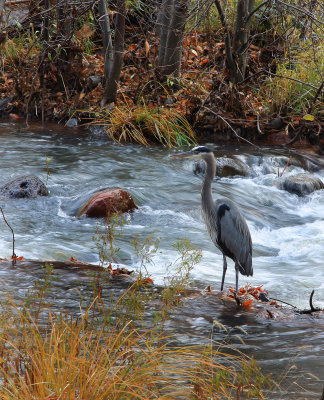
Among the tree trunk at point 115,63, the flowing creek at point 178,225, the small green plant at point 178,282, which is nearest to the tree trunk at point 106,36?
the tree trunk at point 115,63

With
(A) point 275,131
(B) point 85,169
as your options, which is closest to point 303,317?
(B) point 85,169

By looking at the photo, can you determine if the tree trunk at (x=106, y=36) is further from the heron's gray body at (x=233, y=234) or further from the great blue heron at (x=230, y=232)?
the heron's gray body at (x=233, y=234)

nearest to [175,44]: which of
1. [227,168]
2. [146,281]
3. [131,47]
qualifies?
[131,47]

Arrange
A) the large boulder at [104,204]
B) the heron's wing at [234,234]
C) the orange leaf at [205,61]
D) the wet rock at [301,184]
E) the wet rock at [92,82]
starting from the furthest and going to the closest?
1. the orange leaf at [205,61]
2. the wet rock at [92,82]
3. the wet rock at [301,184]
4. the large boulder at [104,204]
5. the heron's wing at [234,234]

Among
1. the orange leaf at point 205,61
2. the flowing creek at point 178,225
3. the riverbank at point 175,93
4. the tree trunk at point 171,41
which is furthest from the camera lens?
the orange leaf at point 205,61

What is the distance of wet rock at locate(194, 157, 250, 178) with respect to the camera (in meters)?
9.35

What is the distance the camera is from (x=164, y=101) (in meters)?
11.7

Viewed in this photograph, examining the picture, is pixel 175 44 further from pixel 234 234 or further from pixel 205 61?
pixel 234 234

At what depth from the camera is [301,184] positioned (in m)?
9.05

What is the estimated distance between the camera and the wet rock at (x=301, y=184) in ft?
29.6

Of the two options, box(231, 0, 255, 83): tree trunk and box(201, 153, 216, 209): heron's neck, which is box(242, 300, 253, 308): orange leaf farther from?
box(231, 0, 255, 83): tree trunk

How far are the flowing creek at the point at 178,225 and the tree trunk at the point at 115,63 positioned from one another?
1.03m

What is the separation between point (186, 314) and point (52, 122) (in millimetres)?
8477

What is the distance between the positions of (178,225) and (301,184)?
2.74 meters
